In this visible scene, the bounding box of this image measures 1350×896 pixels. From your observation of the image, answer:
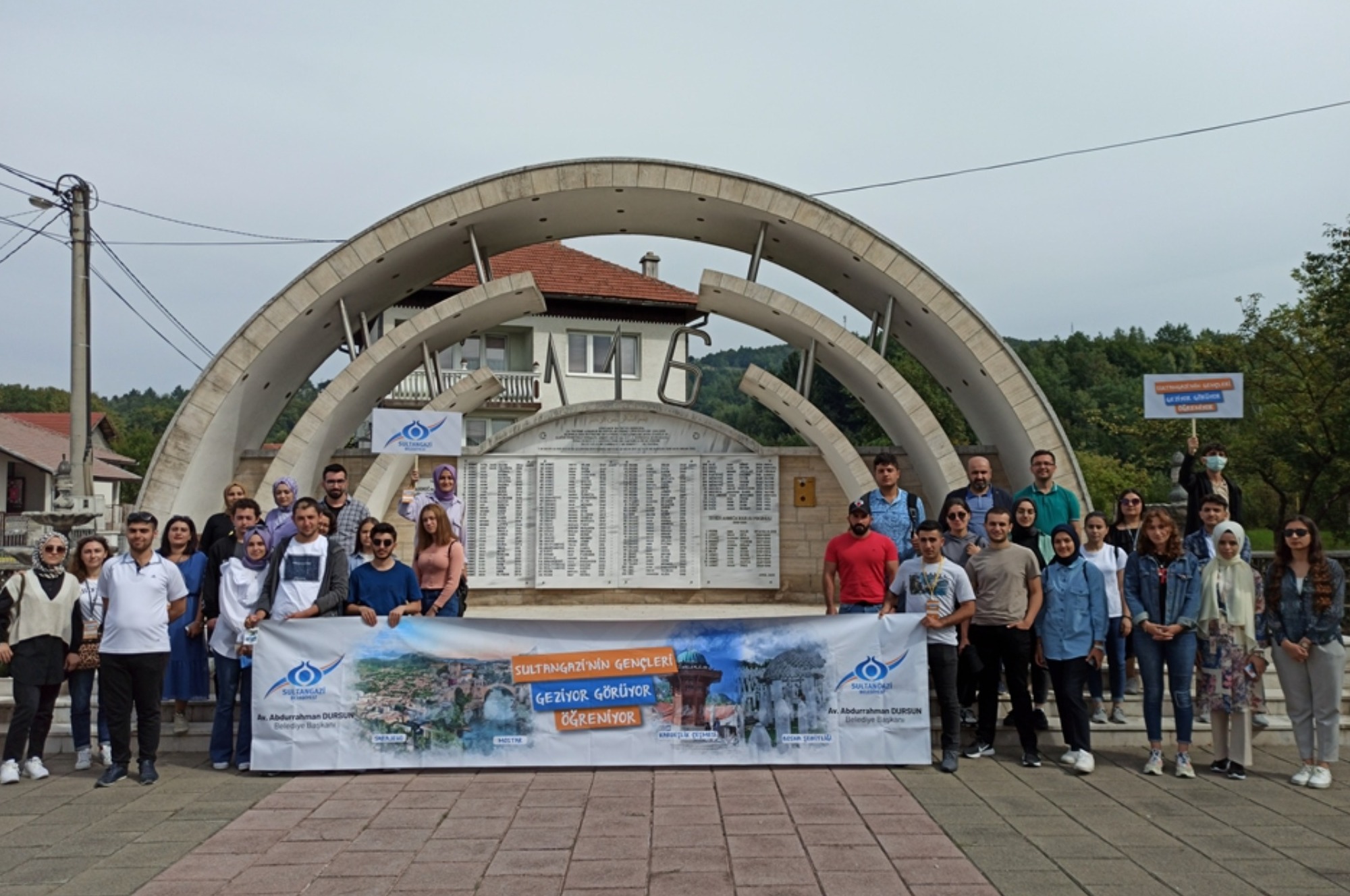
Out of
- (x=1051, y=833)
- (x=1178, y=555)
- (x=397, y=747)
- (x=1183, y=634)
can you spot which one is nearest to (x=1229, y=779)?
(x=1183, y=634)

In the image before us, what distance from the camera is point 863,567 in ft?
26.1

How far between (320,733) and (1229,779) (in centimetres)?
587

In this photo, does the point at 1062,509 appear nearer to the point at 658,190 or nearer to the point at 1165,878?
the point at 1165,878

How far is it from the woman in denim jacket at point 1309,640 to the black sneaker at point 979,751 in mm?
1833

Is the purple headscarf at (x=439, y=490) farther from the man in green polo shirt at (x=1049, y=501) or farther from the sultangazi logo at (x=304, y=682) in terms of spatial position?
the man in green polo shirt at (x=1049, y=501)

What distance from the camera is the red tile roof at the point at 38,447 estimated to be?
139 ft

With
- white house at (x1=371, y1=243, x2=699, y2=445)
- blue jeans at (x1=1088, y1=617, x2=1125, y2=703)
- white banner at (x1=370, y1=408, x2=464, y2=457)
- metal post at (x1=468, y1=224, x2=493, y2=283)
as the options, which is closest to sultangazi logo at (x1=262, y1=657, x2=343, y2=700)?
white banner at (x1=370, y1=408, x2=464, y2=457)

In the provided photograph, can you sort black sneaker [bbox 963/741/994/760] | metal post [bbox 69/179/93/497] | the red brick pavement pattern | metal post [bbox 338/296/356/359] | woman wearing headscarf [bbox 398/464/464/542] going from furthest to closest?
1. metal post [bbox 69/179/93/497]
2. metal post [bbox 338/296/356/359]
3. woman wearing headscarf [bbox 398/464/464/542]
4. black sneaker [bbox 963/741/994/760]
5. the red brick pavement pattern

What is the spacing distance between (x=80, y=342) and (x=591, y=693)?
12.4m

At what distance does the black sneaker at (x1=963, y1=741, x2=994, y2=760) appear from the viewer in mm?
7699

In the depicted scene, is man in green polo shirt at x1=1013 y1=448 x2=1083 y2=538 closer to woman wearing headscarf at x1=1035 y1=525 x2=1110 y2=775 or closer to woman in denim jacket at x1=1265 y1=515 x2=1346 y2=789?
woman wearing headscarf at x1=1035 y1=525 x2=1110 y2=775

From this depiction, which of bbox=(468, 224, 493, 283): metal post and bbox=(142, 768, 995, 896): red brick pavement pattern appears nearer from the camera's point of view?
bbox=(142, 768, 995, 896): red brick pavement pattern

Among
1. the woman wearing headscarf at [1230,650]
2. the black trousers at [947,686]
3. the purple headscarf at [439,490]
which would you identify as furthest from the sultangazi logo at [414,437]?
the woman wearing headscarf at [1230,650]

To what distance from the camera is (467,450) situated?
43.6 ft
